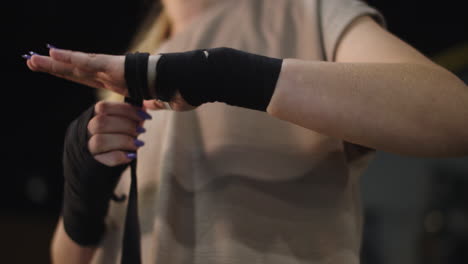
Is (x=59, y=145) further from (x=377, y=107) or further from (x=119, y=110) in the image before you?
(x=377, y=107)

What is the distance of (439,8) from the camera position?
4.89 feet

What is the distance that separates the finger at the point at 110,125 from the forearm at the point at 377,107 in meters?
0.18

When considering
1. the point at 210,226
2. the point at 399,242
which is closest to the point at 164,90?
the point at 210,226

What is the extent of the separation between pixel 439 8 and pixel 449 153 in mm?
1331

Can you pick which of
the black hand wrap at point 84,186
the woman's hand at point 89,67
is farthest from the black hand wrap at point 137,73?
the black hand wrap at point 84,186

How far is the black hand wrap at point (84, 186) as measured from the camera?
1.54 feet

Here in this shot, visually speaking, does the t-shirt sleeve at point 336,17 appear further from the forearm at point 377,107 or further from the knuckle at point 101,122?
the knuckle at point 101,122

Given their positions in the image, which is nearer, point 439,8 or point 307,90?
point 307,90

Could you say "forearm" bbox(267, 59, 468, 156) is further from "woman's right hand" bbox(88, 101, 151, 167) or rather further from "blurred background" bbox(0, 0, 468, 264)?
"blurred background" bbox(0, 0, 468, 264)

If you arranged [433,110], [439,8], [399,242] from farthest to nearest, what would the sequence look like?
1. [399,242]
2. [439,8]
3. [433,110]

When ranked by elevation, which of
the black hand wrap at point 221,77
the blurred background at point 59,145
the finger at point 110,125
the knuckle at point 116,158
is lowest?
the blurred background at point 59,145

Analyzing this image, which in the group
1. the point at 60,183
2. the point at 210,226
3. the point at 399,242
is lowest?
the point at 399,242

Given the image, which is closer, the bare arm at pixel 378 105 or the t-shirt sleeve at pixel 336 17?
the bare arm at pixel 378 105

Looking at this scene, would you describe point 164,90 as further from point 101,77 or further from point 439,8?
point 439,8
